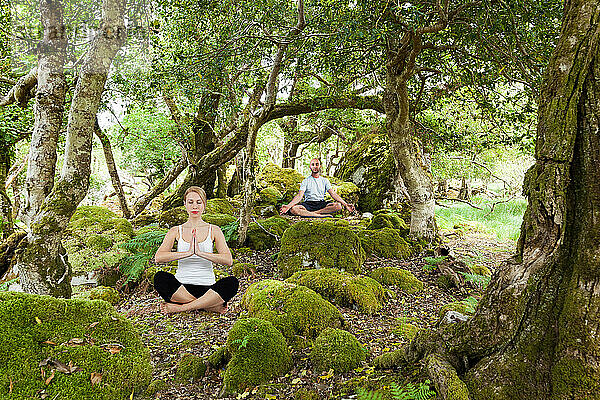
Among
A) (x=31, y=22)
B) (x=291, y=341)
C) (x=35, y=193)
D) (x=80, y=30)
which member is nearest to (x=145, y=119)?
(x=31, y=22)

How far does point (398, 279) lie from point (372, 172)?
6.86m

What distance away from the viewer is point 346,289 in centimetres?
482

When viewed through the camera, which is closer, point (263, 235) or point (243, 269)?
point (243, 269)

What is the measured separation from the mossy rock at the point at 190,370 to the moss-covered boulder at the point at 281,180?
341 inches

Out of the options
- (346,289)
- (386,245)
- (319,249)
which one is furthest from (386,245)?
(346,289)

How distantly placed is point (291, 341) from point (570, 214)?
2687mm

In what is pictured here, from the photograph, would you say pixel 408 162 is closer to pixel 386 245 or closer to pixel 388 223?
pixel 388 223

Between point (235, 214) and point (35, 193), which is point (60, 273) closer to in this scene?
point (35, 193)

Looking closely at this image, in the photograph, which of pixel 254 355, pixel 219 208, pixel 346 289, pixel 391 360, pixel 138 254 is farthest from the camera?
pixel 219 208

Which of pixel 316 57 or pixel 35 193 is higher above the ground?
pixel 316 57

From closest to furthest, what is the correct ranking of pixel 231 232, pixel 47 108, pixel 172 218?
pixel 47 108, pixel 231 232, pixel 172 218

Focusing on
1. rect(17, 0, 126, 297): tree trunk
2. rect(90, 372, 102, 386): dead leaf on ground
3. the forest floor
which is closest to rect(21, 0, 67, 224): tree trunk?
rect(17, 0, 126, 297): tree trunk

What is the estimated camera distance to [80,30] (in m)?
5.28

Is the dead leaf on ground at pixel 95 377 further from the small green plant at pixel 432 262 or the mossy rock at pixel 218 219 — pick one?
the mossy rock at pixel 218 219
